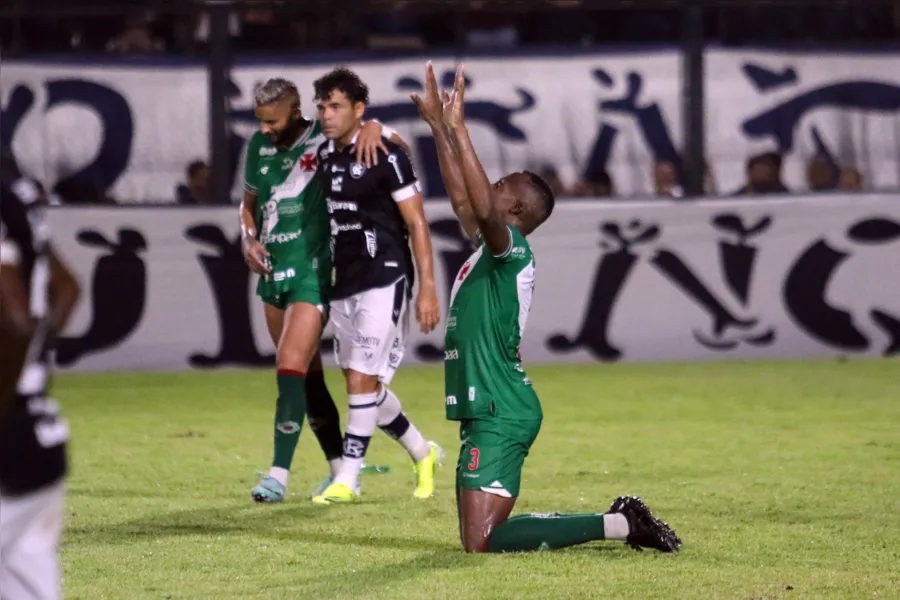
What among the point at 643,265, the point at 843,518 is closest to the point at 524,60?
the point at 643,265

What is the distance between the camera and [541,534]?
19.1 feet

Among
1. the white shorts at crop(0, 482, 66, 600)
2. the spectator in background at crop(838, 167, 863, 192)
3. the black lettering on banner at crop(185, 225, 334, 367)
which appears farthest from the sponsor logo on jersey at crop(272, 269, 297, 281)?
the spectator in background at crop(838, 167, 863, 192)

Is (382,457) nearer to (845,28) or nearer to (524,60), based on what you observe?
(524,60)

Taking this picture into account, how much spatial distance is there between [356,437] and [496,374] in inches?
56.0

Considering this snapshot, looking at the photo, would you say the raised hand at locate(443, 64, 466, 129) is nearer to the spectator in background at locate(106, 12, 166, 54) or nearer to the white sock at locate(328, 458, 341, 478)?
the white sock at locate(328, 458, 341, 478)

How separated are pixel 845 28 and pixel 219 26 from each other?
5.09 m

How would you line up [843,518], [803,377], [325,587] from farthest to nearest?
1. [803,377]
2. [843,518]
3. [325,587]

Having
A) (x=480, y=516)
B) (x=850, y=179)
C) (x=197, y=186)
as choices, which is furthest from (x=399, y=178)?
(x=850, y=179)

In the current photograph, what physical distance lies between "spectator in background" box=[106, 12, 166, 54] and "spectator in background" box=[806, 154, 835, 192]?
17.5ft

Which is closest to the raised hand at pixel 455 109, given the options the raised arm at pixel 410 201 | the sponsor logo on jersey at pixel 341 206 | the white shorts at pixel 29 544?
the raised arm at pixel 410 201

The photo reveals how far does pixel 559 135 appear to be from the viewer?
42.1ft

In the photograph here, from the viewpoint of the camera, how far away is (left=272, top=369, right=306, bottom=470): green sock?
24.1ft

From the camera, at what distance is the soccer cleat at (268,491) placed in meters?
7.18

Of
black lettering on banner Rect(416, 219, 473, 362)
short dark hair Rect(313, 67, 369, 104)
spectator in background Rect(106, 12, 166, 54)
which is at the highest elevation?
spectator in background Rect(106, 12, 166, 54)
